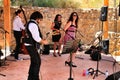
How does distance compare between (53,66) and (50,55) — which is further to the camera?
(50,55)

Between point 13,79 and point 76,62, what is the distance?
2666mm

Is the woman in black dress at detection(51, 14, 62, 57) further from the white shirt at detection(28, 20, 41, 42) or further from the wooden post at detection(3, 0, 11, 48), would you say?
the white shirt at detection(28, 20, 41, 42)

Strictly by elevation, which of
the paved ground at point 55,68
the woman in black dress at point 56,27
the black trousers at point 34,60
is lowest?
the paved ground at point 55,68

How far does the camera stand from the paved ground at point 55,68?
770 cm

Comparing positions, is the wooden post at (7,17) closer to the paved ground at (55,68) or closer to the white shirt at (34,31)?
the paved ground at (55,68)

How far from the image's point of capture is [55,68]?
8695 millimetres

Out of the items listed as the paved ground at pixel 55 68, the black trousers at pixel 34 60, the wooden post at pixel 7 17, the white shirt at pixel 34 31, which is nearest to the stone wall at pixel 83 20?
the wooden post at pixel 7 17

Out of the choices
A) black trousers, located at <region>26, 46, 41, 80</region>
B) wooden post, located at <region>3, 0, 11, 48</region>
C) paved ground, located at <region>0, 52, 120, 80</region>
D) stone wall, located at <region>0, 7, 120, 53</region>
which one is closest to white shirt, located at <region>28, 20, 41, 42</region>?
black trousers, located at <region>26, 46, 41, 80</region>

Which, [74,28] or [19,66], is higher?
[74,28]

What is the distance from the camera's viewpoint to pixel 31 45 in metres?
6.43

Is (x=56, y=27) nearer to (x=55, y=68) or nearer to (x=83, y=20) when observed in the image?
(x=55, y=68)

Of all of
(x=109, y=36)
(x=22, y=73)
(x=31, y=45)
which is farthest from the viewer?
(x=109, y=36)

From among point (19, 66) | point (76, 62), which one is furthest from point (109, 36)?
point (19, 66)

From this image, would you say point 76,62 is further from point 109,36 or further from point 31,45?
point 31,45
